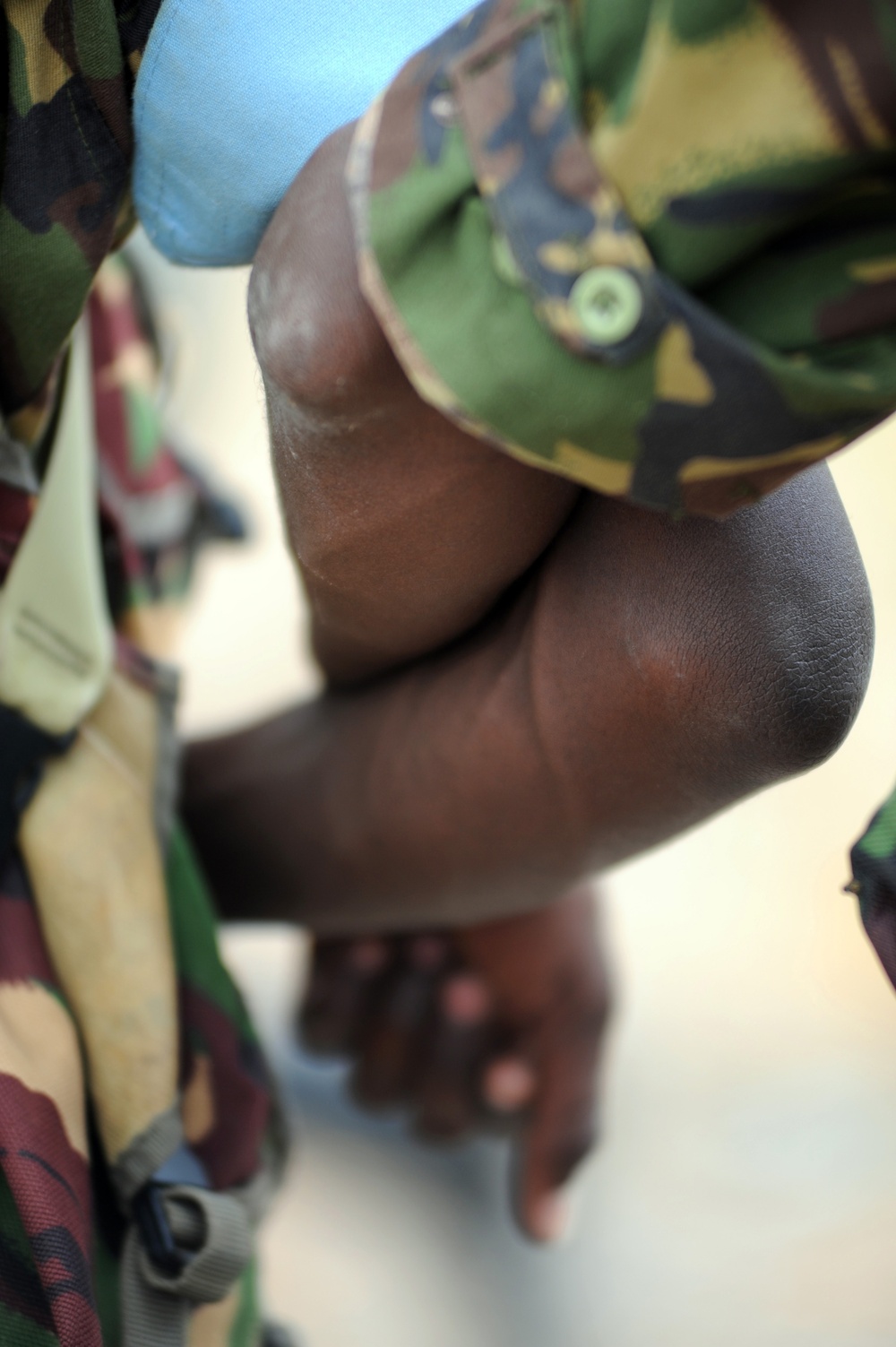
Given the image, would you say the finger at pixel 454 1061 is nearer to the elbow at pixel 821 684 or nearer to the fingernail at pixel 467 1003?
the fingernail at pixel 467 1003

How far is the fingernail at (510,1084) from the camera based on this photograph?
0.85m

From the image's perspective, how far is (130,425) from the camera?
0.80 meters

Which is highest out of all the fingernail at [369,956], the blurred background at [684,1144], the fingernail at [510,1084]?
the fingernail at [369,956]

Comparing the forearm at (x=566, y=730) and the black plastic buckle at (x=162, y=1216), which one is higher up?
the forearm at (x=566, y=730)

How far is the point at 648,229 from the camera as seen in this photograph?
1.05 feet

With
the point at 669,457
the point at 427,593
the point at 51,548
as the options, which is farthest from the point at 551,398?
the point at 51,548

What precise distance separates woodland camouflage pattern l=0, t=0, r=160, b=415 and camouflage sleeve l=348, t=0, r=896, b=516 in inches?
5.0

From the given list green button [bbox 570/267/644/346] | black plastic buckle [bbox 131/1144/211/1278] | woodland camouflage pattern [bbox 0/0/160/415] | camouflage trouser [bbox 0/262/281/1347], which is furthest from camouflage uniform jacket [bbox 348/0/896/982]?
black plastic buckle [bbox 131/1144/211/1278]

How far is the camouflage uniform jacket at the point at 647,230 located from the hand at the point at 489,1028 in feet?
1.76

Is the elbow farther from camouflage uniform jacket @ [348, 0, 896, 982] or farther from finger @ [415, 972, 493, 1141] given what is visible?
finger @ [415, 972, 493, 1141]

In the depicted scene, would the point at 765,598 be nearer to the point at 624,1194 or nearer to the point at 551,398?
the point at 551,398

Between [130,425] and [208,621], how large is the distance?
1.44 feet

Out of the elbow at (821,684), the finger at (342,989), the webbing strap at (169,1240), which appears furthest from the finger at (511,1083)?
the elbow at (821,684)

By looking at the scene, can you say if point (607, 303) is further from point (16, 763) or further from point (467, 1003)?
point (467, 1003)
